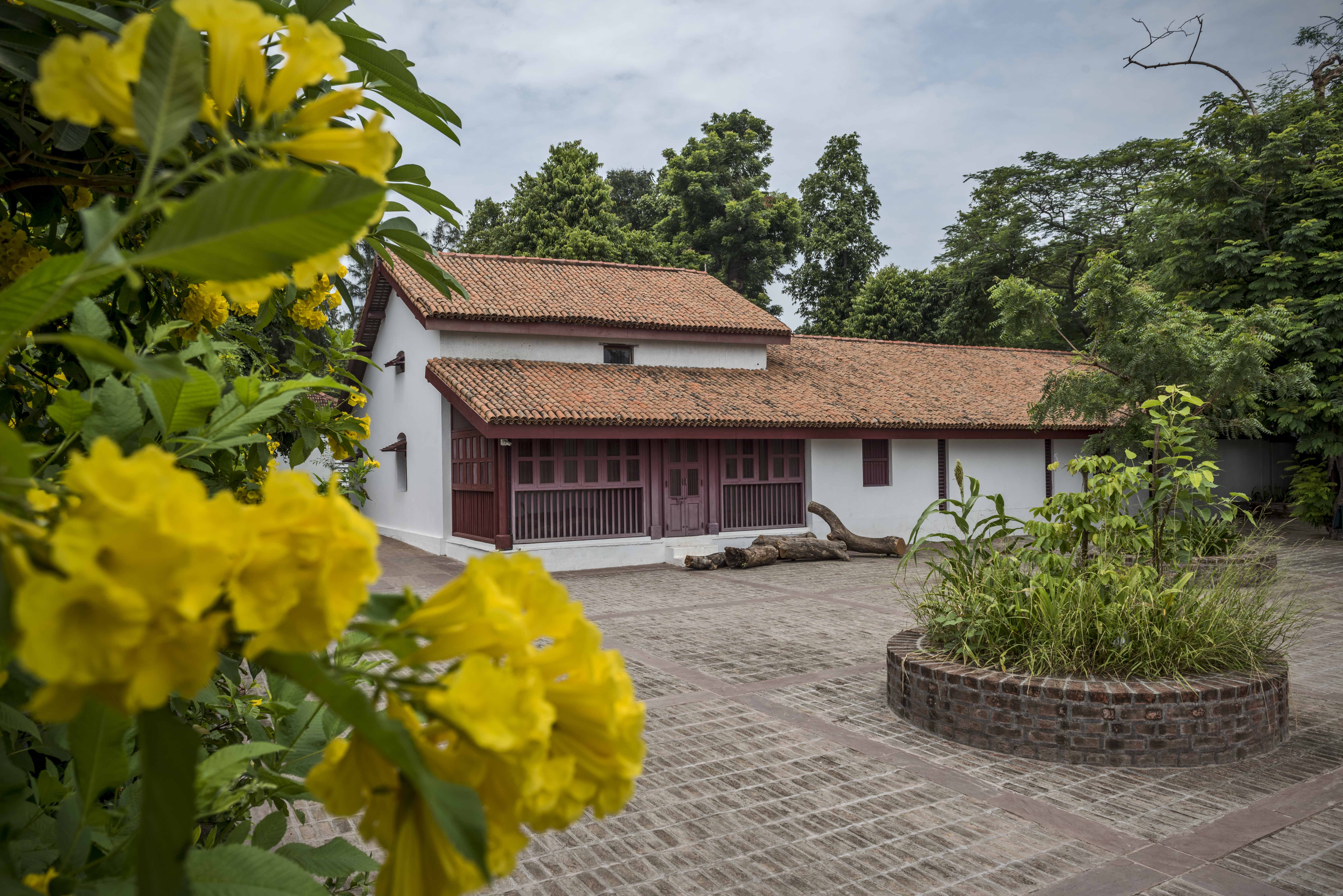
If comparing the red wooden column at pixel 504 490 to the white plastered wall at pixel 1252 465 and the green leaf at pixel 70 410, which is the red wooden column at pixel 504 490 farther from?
the white plastered wall at pixel 1252 465

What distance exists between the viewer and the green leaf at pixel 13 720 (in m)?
0.78

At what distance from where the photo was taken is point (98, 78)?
1.44ft

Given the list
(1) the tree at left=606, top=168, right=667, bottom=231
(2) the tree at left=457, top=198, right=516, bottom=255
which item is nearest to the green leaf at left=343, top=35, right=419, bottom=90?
(2) the tree at left=457, top=198, right=516, bottom=255

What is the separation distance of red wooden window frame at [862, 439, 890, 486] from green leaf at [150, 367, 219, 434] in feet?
55.1

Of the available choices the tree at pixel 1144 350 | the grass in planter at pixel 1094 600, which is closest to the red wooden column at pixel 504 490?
the tree at pixel 1144 350

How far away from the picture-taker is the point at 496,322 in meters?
14.7

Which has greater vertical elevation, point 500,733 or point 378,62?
point 378,62

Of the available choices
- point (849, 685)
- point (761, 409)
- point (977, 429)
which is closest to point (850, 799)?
point (849, 685)

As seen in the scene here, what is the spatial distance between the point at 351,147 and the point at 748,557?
44.7 ft

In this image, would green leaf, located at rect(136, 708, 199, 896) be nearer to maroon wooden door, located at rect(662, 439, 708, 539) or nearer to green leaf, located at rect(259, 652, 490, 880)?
green leaf, located at rect(259, 652, 490, 880)

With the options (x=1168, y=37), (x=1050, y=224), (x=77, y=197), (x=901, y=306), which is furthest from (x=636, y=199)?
(x=77, y=197)

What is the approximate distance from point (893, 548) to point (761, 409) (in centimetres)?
365

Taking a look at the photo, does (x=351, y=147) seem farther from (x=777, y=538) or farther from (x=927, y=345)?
(x=927, y=345)

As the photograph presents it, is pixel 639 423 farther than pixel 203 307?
Yes
